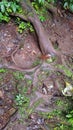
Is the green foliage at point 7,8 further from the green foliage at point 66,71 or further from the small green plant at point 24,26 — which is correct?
the green foliage at point 66,71

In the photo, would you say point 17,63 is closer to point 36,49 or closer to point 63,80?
point 36,49

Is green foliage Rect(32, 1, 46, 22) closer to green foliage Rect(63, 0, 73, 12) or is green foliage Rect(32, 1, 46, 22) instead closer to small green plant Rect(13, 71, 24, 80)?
green foliage Rect(63, 0, 73, 12)

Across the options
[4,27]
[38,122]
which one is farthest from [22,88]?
[4,27]

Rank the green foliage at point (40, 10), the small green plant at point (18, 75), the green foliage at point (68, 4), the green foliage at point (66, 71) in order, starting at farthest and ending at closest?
the green foliage at point (68, 4) → the green foliage at point (40, 10) → the green foliage at point (66, 71) → the small green plant at point (18, 75)

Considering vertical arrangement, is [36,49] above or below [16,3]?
below

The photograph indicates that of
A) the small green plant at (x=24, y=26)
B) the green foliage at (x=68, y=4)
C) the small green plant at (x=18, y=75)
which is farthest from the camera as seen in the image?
the green foliage at (x=68, y=4)

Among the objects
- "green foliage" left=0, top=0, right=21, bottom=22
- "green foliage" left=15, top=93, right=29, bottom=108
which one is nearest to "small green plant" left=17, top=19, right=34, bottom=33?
"green foliage" left=0, top=0, right=21, bottom=22

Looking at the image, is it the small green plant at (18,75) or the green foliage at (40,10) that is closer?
the small green plant at (18,75)

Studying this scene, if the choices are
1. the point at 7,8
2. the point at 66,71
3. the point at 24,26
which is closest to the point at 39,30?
the point at 24,26

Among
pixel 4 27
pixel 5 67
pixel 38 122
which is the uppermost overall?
pixel 4 27

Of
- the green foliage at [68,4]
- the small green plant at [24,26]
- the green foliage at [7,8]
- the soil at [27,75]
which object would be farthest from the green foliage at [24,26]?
the green foliage at [68,4]
